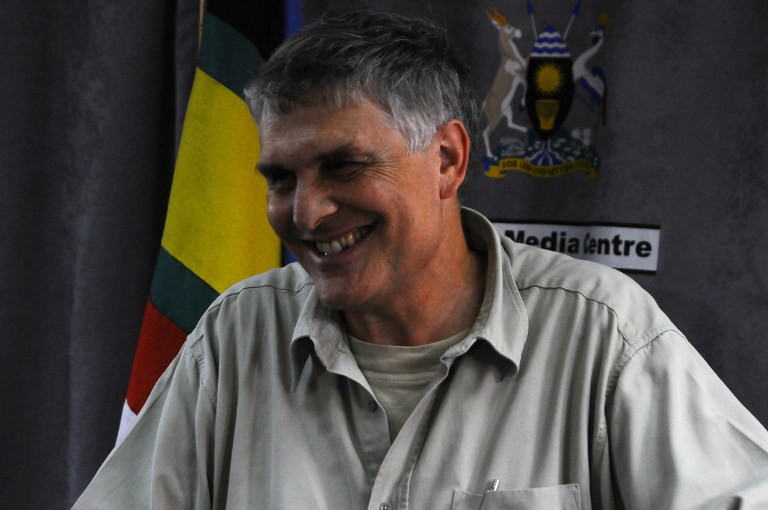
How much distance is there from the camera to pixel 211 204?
2.02m

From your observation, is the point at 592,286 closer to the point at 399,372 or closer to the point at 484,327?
the point at 484,327

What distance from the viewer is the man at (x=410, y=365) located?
125cm

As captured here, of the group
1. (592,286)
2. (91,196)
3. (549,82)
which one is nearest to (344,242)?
(592,286)

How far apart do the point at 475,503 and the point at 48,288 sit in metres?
1.45

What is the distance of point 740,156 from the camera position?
6.18 feet

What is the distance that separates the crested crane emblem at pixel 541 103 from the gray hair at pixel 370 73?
65 cm

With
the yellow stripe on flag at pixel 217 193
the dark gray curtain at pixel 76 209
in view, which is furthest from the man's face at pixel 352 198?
the dark gray curtain at pixel 76 209

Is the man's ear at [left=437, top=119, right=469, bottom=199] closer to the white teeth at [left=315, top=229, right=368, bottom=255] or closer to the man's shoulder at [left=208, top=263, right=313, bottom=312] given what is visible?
→ the white teeth at [left=315, top=229, right=368, bottom=255]

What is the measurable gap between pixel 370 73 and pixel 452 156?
20cm

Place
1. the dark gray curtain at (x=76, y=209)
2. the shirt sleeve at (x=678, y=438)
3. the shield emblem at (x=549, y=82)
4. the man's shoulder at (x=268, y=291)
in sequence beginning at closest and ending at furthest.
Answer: the shirt sleeve at (x=678, y=438) → the man's shoulder at (x=268, y=291) → the shield emblem at (x=549, y=82) → the dark gray curtain at (x=76, y=209)

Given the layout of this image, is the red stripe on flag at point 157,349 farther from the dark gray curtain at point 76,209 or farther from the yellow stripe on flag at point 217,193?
the dark gray curtain at point 76,209

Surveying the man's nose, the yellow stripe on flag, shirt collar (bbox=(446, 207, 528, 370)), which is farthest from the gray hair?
the yellow stripe on flag

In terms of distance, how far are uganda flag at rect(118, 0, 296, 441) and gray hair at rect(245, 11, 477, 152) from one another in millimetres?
638

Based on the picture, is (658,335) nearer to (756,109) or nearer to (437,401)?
(437,401)
